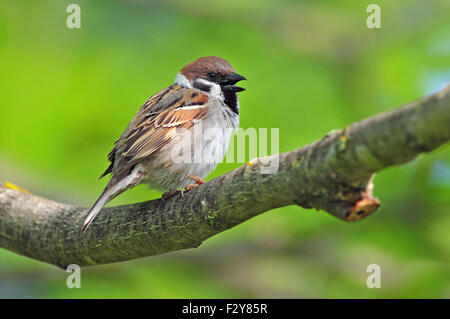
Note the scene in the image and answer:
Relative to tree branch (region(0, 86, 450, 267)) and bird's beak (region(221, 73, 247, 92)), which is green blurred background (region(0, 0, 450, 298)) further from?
tree branch (region(0, 86, 450, 267))

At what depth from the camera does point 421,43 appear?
6.80 metres

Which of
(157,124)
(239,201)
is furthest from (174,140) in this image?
(239,201)

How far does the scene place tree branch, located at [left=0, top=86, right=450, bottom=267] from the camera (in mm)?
2340

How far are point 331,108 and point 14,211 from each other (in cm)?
414

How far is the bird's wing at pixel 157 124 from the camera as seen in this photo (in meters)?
4.75

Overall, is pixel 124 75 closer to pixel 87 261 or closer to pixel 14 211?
pixel 14 211

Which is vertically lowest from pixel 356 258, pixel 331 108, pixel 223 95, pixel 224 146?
pixel 356 258

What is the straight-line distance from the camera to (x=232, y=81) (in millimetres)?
5586

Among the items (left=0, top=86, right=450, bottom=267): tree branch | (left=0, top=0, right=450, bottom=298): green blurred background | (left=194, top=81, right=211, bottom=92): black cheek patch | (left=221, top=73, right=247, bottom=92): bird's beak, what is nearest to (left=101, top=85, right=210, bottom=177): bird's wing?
(left=194, top=81, right=211, bottom=92): black cheek patch

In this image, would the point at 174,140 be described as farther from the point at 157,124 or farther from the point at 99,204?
the point at 99,204

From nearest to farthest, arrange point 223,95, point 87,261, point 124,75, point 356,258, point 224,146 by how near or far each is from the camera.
→ 1. point 87,261
2. point 224,146
3. point 223,95
4. point 356,258
5. point 124,75

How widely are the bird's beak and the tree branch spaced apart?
1783mm
